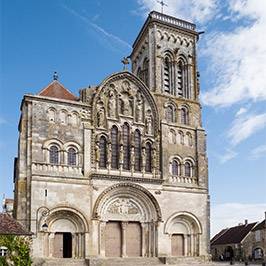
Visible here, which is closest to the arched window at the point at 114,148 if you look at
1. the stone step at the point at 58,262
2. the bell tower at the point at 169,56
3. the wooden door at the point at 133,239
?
the wooden door at the point at 133,239

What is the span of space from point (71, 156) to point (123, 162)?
4214mm

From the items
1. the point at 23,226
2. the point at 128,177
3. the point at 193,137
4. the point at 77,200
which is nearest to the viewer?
the point at 23,226

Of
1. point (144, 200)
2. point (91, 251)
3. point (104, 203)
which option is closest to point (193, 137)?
point (144, 200)

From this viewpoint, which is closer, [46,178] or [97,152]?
[46,178]

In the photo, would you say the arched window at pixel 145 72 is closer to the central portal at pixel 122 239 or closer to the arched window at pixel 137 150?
the arched window at pixel 137 150

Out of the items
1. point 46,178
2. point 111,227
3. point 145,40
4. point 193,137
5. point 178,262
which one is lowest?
point 178,262

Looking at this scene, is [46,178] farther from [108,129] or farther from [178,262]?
[178,262]

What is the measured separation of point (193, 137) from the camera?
39656 millimetres

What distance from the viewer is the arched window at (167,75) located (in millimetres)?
40344

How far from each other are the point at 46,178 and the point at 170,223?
10623 millimetres

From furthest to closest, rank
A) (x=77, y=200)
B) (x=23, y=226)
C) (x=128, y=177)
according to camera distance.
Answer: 1. (x=128, y=177)
2. (x=77, y=200)
3. (x=23, y=226)

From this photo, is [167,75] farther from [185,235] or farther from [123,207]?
[185,235]

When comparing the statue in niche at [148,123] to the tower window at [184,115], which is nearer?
the statue in niche at [148,123]

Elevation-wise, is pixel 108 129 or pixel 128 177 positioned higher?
pixel 108 129
